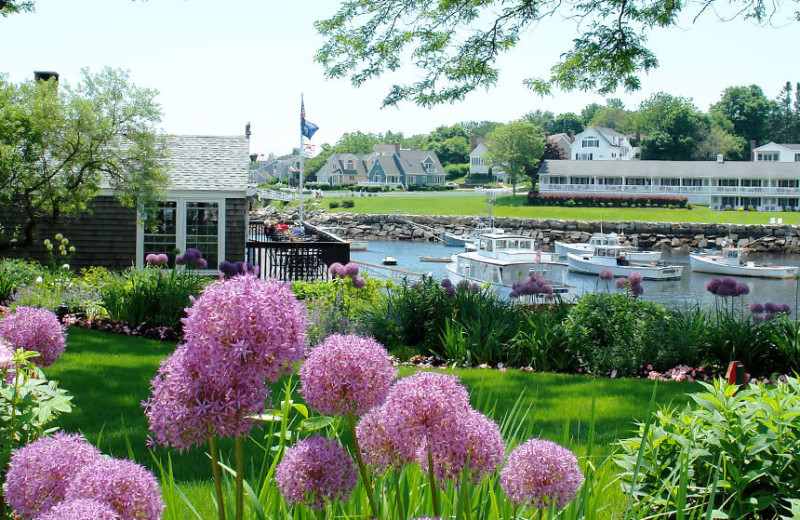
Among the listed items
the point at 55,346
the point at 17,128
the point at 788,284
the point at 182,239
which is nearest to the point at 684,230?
the point at 788,284

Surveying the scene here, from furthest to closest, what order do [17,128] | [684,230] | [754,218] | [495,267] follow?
[754,218]
[684,230]
[495,267]
[17,128]

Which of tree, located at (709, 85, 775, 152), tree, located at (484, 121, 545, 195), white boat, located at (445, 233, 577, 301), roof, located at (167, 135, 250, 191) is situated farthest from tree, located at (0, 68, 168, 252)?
tree, located at (709, 85, 775, 152)

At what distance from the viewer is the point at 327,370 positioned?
182 cm

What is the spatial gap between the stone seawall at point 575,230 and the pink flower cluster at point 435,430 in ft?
198

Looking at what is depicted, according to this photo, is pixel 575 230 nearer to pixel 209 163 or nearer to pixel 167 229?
pixel 209 163

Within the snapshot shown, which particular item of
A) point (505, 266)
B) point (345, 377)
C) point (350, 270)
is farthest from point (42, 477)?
point (505, 266)

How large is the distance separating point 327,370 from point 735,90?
129812 millimetres

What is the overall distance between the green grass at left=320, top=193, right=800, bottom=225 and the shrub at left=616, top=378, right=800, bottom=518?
2617 inches

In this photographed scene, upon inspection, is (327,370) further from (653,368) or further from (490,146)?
(490,146)

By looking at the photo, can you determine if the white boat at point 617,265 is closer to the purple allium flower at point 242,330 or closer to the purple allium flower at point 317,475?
the purple allium flower at point 317,475

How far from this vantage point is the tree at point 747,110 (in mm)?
116188

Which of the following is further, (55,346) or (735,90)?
(735,90)

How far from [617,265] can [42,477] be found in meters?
42.3

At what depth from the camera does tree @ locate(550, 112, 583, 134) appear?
458 ft
